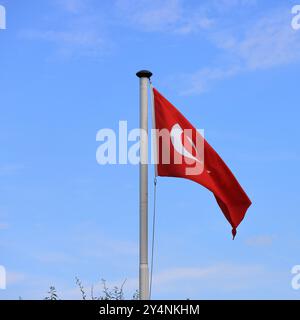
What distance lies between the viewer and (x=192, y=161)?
14219 mm

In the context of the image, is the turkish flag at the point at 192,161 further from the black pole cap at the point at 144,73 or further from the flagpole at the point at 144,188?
the black pole cap at the point at 144,73

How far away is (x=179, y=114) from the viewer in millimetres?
14352

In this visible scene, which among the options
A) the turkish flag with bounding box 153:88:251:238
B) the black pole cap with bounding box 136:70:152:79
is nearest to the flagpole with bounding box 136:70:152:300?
the black pole cap with bounding box 136:70:152:79

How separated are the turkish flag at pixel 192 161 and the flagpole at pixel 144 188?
0.85 ft

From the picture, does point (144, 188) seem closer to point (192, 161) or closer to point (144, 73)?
point (192, 161)

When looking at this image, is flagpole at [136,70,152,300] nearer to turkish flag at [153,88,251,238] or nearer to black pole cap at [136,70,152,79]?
black pole cap at [136,70,152,79]

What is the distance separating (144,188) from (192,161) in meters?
1.21

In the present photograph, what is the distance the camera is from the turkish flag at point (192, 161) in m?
13.9

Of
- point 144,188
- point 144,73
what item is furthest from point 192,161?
point 144,73

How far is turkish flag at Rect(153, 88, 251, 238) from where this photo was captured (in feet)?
45.5

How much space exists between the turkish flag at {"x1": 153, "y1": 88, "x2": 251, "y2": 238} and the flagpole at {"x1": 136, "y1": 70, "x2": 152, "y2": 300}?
258 mm
